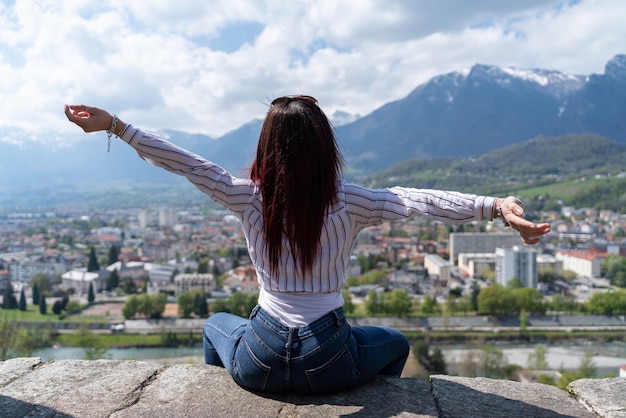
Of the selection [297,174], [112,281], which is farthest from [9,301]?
[297,174]

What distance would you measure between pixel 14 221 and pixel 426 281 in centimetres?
4623

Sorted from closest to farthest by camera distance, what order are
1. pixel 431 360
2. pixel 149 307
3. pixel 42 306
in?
pixel 431 360
pixel 149 307
pixel 42 306

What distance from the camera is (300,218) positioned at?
4.17 ft

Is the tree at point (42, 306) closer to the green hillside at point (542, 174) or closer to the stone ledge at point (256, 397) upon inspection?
the stone ledge at point (256, 397)

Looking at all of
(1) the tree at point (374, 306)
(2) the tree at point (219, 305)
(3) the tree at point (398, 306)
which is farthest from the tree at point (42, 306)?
(3) the tree at point (398, 306)

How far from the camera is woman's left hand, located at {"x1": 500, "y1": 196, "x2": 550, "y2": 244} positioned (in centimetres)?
118

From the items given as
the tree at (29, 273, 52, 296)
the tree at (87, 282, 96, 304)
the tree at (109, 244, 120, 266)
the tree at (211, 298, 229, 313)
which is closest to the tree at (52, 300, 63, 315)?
the tree at (87, 282, 96, 304)

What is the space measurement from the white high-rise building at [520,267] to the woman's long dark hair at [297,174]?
1124 inches

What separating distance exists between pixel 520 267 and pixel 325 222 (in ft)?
96.9

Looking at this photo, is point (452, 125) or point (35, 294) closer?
point (35, 294)

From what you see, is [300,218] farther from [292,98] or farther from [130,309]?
[130,309]

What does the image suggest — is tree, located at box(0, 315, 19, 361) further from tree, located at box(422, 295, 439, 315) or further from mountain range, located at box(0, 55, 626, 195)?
mountain range, located at box(0, 55, 626, 195)

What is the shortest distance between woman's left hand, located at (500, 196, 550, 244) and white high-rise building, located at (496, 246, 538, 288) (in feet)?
93.3

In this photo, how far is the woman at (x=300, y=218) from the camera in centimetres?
127
